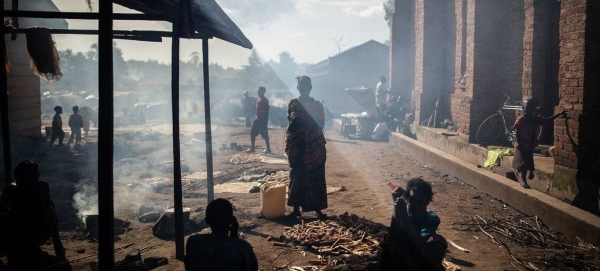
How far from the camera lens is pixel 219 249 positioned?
3.34 metres

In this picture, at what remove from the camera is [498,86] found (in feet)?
38.4

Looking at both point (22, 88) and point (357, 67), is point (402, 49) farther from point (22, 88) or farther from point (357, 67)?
point (357, 67)

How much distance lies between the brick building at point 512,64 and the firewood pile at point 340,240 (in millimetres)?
3110

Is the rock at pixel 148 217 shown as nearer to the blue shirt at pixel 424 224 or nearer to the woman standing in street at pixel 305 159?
the woman standing in street at pixel 305 159

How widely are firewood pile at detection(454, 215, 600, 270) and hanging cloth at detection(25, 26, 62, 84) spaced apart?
603 cm

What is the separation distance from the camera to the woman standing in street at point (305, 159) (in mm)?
7117

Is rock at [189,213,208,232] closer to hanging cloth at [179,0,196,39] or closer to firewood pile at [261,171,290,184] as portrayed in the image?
hanging cloth at [179,0,196,39]

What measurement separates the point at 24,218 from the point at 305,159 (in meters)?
3.68

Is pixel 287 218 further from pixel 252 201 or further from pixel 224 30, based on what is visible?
pixel 224 30

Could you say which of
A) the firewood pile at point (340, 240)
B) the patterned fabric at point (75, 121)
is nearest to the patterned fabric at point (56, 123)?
the patterned fabric at point (75, 121)

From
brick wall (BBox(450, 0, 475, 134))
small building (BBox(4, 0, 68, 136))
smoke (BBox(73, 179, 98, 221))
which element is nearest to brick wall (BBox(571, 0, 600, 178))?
brick wall (BBox(450, 0, 475, 134))

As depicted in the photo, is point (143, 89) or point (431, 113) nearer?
point (431, 113)

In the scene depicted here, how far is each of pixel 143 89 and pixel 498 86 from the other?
43.6 m

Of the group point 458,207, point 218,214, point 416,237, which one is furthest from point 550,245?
point 218,214
